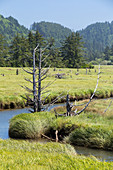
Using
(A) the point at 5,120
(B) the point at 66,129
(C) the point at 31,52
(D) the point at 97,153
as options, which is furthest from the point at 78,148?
(C) the point at 31,52

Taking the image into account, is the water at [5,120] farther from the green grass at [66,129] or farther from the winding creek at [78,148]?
the green grass at [66,129]

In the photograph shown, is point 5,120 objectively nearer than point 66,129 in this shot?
No

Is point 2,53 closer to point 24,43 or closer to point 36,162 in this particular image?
point 24,43

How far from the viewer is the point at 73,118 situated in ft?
59.6

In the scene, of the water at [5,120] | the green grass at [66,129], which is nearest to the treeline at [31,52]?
the water at [5,120]

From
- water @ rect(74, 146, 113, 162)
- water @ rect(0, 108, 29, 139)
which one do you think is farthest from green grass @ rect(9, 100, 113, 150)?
water @ rect(0, 108, 29, 139)

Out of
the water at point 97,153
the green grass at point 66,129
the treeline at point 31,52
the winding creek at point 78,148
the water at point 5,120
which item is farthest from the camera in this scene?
the treeline at point 31,52

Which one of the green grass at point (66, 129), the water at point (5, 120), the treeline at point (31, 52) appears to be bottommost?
the water at point (5, 120)

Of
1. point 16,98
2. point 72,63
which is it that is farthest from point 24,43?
point 16,98

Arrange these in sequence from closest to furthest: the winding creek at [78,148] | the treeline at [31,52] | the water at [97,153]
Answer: the water at [97,153] → the winding creek at [78,148] → the treeline at [31,52]

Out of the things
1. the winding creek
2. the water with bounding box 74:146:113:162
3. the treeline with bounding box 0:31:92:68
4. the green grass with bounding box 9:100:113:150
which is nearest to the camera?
the water with bounding box 74:146:113:162

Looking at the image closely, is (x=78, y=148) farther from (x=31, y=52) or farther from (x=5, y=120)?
(x=31, y=52)

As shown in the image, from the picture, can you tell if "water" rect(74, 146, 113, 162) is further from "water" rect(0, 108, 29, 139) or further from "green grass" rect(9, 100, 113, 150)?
"water" rect(0, 108, 29, 139)

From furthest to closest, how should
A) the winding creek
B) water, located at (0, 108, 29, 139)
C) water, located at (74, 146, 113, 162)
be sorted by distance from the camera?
water, located at (0, 108, 29, 139), the winding creek, water, located at (74, 146, 113, 162)
